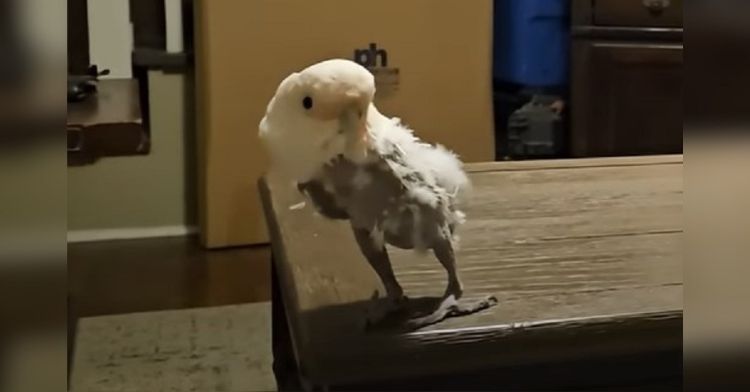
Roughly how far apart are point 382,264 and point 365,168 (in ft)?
0.28

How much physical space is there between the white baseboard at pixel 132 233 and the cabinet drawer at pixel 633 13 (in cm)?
117

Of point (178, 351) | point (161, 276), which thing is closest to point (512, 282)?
point (178, 351)

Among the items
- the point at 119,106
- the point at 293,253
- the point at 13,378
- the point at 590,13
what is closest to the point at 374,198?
the point at 293,253

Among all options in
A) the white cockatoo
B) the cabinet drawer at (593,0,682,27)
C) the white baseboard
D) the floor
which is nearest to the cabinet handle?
the cabinet drawer at (593,0,682,27)

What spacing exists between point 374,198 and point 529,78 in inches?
73.1

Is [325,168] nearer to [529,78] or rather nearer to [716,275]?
[716,275]

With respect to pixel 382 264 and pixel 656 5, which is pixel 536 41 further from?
pixel 382 264

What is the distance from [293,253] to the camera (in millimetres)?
911

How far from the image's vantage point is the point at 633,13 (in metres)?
2.41

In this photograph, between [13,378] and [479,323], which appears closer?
[13,378]

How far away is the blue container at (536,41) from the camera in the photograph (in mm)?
2514

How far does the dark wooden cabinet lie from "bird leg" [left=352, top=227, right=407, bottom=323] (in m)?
1.73

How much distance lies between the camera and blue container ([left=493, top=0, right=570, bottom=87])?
2.51 metres

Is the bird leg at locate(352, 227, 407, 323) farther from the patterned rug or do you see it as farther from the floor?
the floor
